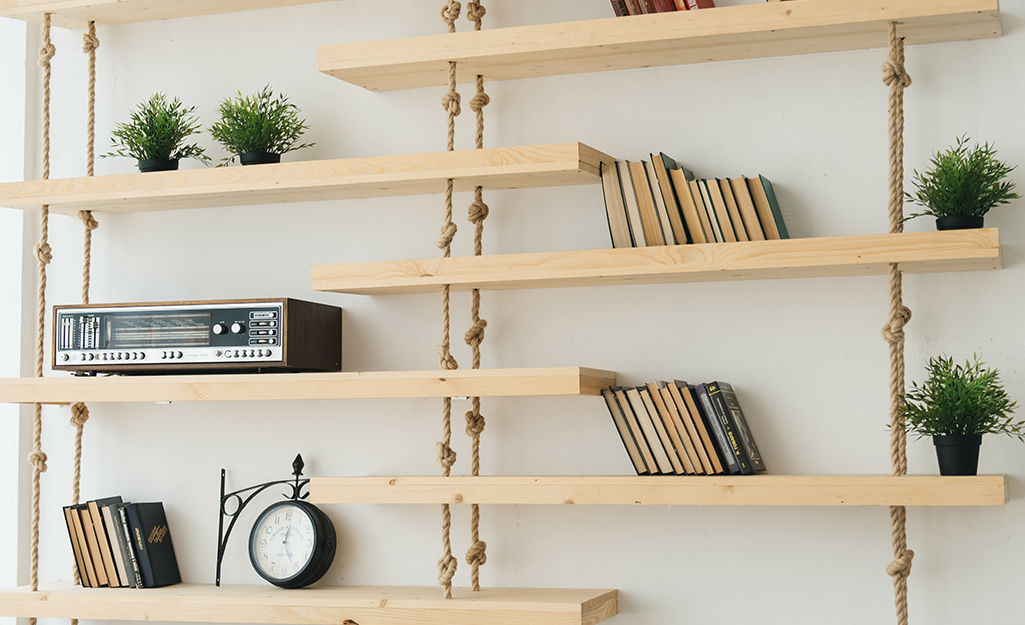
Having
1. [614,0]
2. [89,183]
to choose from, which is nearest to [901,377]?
[614,0]

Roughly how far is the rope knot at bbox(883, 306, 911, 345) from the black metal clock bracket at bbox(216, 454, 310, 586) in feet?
3.88

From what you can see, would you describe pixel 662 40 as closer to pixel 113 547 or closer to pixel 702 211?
pixel 702 211

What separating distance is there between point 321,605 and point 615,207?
938mm

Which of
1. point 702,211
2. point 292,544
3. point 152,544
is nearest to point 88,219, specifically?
point 152,544

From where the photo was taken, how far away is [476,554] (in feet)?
6.68

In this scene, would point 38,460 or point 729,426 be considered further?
point 38,460

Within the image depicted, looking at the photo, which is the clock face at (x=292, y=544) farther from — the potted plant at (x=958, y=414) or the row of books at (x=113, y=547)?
the potted plant at (x=958, y=414)

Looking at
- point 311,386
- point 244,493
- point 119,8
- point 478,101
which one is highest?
point 119,8

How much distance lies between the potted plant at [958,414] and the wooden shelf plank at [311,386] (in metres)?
0.58

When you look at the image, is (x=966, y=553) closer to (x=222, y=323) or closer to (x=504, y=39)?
(x=504, y=39)

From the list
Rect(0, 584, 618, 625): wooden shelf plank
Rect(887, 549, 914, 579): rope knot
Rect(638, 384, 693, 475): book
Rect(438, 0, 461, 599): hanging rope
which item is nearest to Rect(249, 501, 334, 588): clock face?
Rect(0, 584, 618, 625): wooden shelf plank

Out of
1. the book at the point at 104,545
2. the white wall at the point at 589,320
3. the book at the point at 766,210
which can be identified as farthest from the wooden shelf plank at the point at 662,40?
the book at the point at 104,545

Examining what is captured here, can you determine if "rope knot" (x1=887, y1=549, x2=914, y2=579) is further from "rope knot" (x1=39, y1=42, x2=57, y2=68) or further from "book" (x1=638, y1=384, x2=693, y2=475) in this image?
"rope knot" (x1=39, y1=42, x2=57, y2=68)

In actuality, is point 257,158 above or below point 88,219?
above
